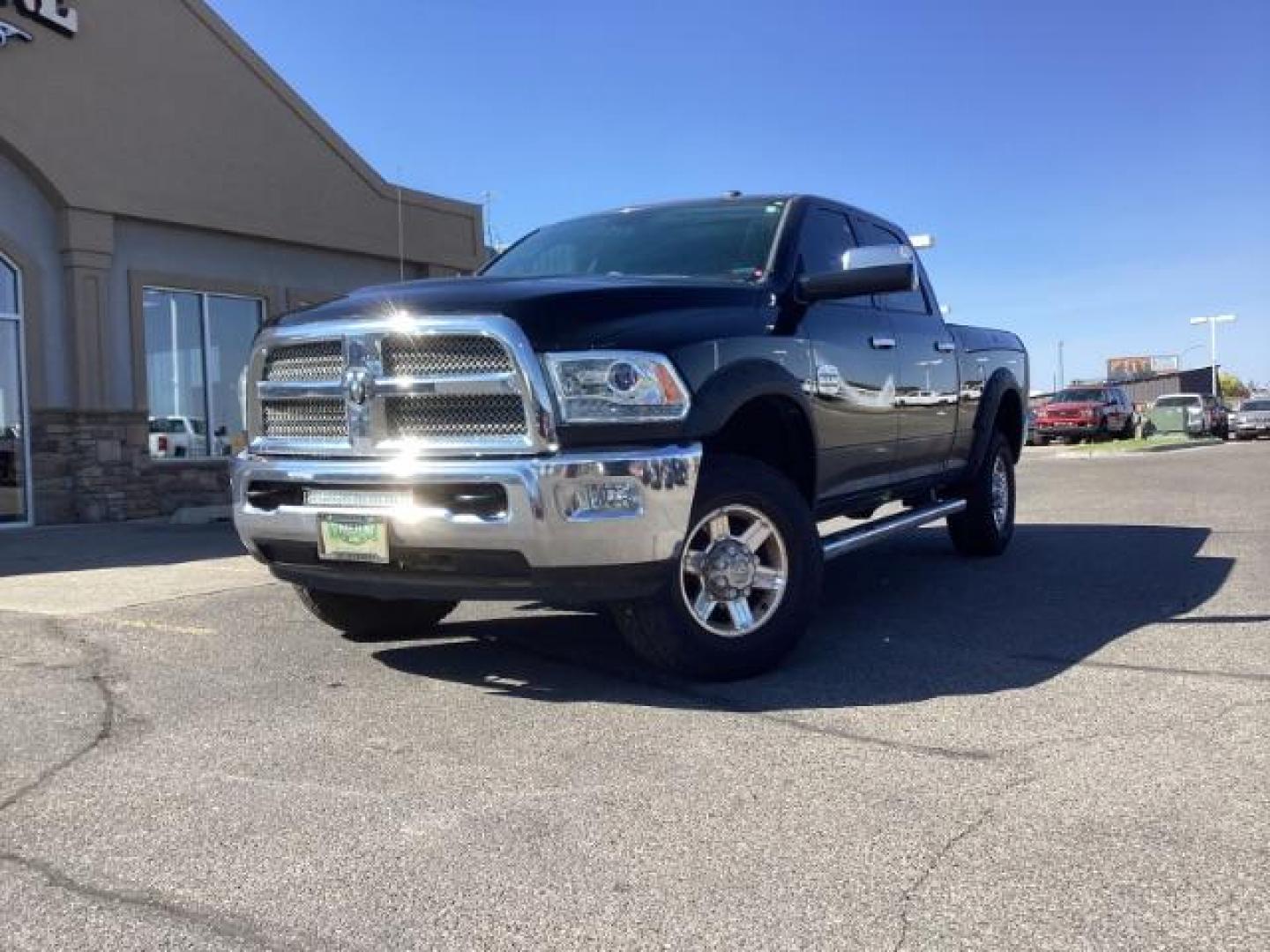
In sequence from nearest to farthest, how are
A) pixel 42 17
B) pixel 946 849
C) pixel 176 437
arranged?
pixel 946 849 < pixel 42 17 < pixel 176 437

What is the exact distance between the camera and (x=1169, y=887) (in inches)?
106

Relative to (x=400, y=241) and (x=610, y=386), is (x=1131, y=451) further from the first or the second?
(x=610, y=386)

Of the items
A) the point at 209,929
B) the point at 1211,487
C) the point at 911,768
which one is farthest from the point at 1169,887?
the point at 1211,487

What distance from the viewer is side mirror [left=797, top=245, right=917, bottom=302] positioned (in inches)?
198

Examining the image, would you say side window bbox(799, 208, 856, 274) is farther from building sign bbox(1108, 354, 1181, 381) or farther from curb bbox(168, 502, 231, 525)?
building sign bbox(1108, 354, 1181, 381)

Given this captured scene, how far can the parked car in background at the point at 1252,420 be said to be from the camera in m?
36.9

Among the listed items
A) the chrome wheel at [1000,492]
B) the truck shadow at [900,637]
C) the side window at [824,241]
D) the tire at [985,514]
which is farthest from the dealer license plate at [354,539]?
the chrome wheel at [1000,492]

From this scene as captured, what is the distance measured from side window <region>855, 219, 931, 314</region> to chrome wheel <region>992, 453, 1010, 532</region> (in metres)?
1.56

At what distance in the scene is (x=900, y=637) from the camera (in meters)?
5.53

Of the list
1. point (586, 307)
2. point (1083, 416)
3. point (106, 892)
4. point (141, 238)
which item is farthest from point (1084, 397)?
point (106, 892)

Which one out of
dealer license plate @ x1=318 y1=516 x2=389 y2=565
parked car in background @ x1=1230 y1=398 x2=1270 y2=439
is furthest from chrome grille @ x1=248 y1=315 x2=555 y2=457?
parked car in background @ x1=1230 y1=398 x2=1270 y2=439

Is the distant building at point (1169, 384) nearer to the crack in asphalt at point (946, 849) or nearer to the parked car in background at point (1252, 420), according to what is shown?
the parked car in background at point (1252, 420)

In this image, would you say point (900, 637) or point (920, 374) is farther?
point (920, 374)

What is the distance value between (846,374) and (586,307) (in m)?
1.84
